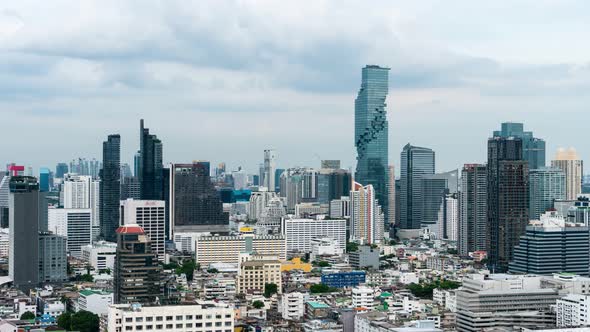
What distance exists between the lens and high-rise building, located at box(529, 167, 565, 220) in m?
64.8


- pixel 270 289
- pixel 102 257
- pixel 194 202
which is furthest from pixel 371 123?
pixel 270 289

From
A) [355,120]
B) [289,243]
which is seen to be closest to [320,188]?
[355,120]

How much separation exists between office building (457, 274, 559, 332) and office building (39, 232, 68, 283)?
19.5 m

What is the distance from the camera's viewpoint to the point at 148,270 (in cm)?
3084

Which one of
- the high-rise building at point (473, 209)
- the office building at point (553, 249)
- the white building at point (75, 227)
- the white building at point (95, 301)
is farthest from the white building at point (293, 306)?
the white building at point (75, 227)

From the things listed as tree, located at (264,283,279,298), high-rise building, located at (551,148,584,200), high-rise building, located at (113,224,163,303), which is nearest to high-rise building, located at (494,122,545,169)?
high-rise building, located at (551,148,584,200)

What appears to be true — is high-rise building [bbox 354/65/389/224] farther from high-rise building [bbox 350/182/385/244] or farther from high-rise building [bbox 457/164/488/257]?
high-rise building [bbox 457/164/488/257]

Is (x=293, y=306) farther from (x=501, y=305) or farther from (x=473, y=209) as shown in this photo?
(x=473, y=209)

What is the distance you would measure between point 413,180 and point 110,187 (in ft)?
90.7

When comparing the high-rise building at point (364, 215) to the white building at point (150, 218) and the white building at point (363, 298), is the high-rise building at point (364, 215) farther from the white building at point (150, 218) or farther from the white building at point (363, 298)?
the white building at point (363, 298)

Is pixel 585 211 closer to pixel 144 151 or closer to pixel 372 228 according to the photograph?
pixel 372 228

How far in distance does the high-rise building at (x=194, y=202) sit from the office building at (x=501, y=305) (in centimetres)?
3709

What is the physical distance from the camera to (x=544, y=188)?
67688 mm

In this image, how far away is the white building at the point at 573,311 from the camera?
2747 centimetres
